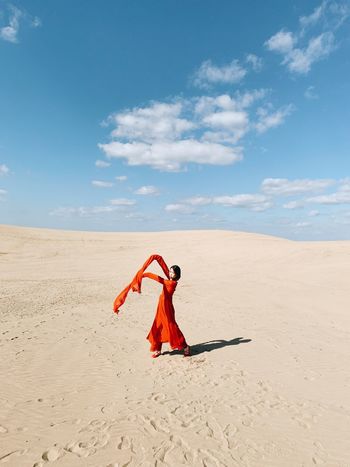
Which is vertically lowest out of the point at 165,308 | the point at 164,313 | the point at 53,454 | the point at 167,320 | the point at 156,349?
the point at 53,454

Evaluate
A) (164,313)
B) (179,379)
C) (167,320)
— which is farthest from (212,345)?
(179,379)

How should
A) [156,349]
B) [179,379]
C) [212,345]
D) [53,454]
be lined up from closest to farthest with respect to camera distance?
[53,454] → [179,379] → [156,349] → [212,345]

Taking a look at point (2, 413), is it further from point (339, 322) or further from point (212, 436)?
point (339, 322)

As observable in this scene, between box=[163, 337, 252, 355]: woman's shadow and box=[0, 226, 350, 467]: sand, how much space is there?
57 millimetres

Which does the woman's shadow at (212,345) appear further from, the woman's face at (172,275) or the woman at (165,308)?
the woman's face at (172,275)

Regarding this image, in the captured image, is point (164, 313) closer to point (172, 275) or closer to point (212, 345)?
point (172, 275)

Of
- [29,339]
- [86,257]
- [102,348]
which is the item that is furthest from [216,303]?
[86,257]

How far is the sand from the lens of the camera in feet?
15.7

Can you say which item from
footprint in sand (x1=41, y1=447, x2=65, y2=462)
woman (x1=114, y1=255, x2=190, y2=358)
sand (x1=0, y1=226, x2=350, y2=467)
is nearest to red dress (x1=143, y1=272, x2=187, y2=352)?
woman (x1=114, y1=255, x2=190, y2=358)

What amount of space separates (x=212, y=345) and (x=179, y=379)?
2629 mm

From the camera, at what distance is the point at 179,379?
712 cm

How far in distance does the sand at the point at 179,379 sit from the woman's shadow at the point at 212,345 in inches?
2.3

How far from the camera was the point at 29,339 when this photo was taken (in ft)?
31.0

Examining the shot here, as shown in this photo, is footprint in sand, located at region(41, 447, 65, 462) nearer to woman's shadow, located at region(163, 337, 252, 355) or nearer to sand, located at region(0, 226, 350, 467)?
sand, located at region(0, 226, 350, 467)
